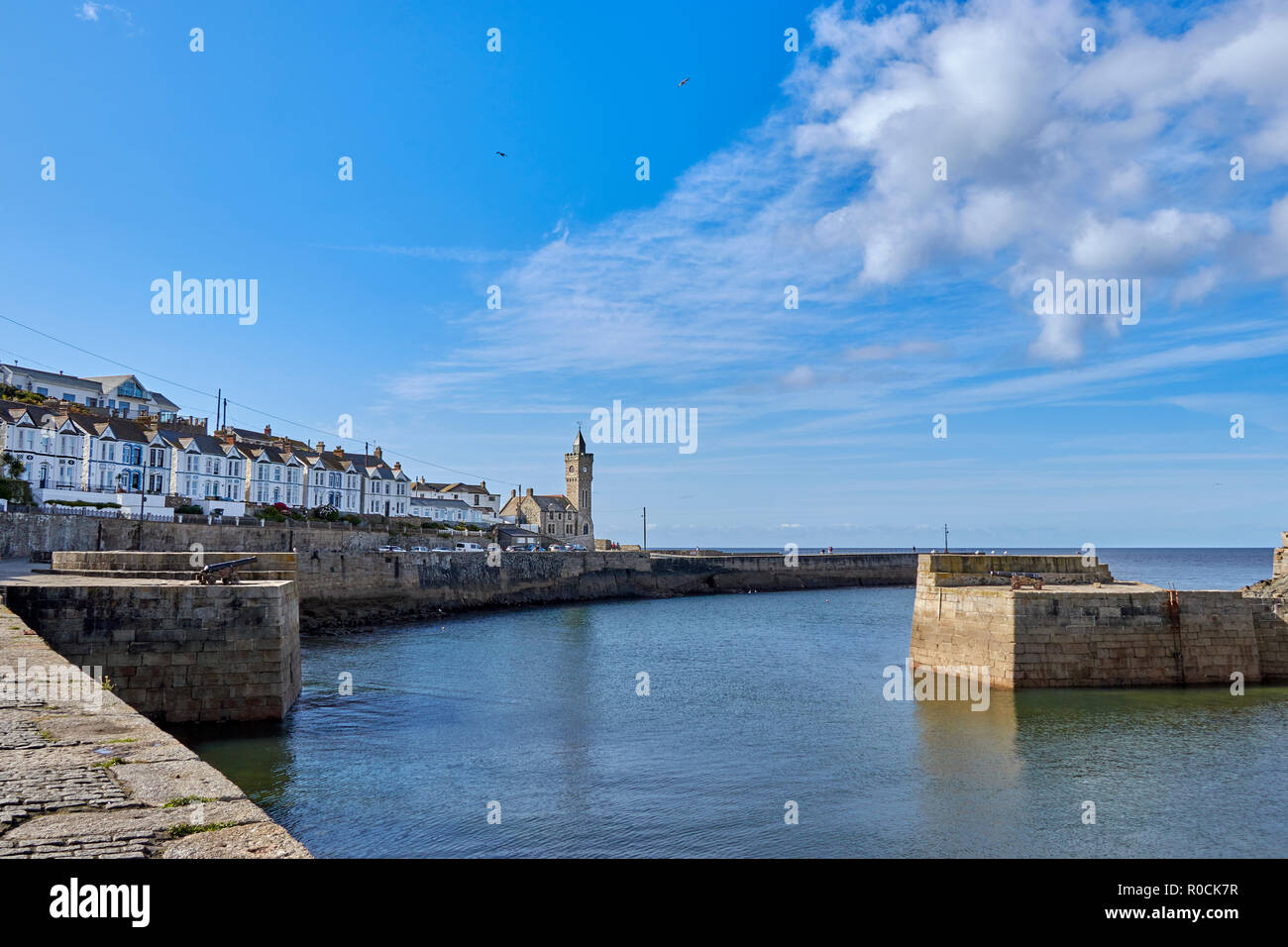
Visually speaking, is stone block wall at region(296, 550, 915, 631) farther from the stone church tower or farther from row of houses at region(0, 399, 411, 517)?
the stone church tower

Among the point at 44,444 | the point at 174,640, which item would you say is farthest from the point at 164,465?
the point at 174,640

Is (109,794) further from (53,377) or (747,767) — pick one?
(53,377)

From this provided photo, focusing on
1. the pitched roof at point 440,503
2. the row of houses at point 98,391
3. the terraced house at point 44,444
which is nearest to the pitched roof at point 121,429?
the terraced house at point 44,444

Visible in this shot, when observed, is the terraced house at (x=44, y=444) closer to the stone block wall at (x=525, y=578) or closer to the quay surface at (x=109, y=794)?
the stone block wall at (x=525, y=578)

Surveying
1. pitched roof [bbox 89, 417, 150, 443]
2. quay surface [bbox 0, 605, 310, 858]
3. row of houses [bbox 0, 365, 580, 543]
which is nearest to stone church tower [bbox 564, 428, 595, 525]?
row of houses [bbox 0, 365, 580, 543]

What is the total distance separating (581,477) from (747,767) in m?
102

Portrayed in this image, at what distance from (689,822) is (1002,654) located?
15.3 meters

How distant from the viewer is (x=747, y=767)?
17969mm

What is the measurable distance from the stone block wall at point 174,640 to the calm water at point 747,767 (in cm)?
110

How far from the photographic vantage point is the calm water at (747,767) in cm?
1358

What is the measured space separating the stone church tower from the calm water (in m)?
87.8

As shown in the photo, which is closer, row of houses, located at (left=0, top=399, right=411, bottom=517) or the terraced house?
the terraced house

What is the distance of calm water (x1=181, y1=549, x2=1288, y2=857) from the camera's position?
535 inches
